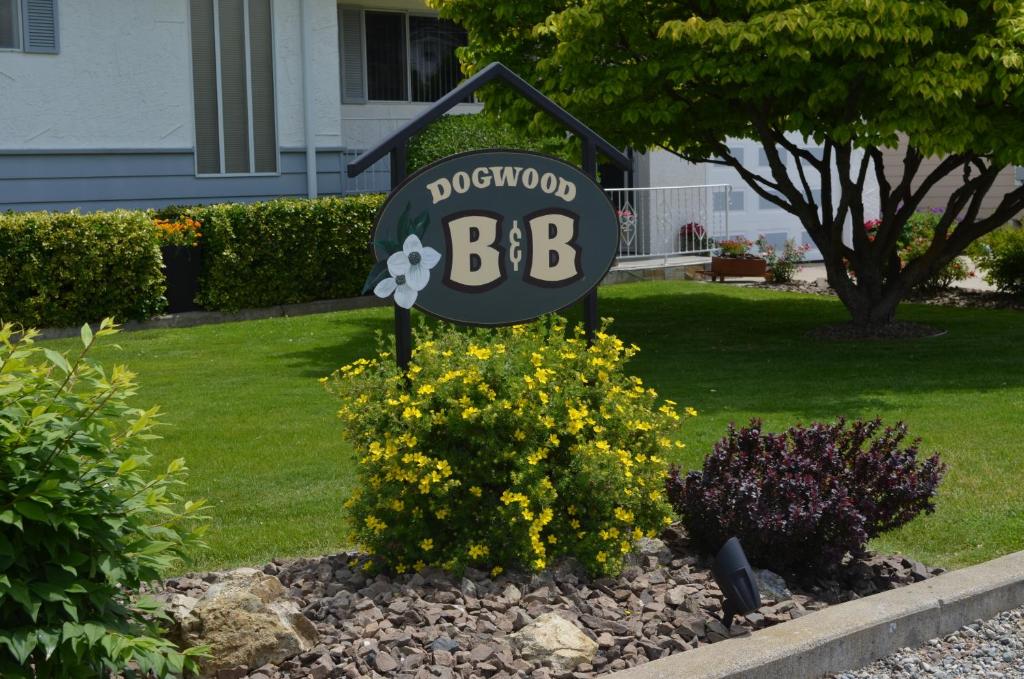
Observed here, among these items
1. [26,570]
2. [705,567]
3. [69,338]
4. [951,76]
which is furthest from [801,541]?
[69,338]

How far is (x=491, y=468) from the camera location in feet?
17.9

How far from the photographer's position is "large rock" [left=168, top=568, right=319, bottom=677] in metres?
4.58

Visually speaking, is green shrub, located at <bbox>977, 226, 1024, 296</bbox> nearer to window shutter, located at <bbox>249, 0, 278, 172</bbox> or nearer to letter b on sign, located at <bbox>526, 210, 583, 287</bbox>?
window shutter, located at <bbox>249, 0, 278, 172</bbox>

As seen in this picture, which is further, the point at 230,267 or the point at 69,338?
the point at 230,267

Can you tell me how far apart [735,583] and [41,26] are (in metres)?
13.7

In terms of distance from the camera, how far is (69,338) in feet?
47.2

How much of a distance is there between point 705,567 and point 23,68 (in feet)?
42.5

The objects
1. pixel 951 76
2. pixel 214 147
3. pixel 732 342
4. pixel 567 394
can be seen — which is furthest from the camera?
pixel 214 147

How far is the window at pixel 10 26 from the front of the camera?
16.0m

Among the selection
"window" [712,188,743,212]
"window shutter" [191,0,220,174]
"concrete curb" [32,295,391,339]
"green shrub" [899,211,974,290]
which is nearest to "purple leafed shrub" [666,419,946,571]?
"concrete curb" [32,295,391,339]

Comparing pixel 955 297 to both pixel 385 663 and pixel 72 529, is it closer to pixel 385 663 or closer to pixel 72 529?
pixel 385 663

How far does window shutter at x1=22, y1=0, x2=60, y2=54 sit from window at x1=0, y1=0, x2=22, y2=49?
104 mm

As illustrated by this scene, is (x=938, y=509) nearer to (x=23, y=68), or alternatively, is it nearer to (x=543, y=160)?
(x=543, y=160)

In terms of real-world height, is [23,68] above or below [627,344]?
above
